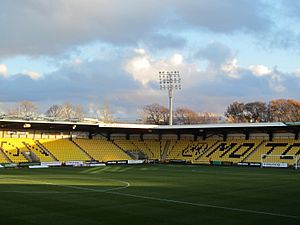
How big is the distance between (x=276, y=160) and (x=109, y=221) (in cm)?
4673

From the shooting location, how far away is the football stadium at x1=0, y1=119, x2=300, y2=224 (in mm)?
17470

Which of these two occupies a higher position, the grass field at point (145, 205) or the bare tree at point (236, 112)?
the bare tree at point (236, 112)

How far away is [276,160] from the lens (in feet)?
190

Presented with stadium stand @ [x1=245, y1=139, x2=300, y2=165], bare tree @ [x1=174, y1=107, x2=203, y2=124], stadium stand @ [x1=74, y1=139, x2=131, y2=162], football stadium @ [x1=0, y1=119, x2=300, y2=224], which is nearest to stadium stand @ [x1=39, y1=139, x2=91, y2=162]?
football stadium @ [x1=0, y1=119, x2=300, y2=224]

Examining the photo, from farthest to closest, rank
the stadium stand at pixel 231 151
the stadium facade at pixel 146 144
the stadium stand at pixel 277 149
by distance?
1. the stadium stand at pixel 231 151
2. the stadium stand at pixel 277 149
3. the stadium facade at pixel 146 144

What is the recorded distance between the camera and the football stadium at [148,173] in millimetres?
17470

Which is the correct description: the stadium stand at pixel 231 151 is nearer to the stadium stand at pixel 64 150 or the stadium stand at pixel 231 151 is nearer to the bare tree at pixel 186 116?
A: the stadium stand at pixel 64 150

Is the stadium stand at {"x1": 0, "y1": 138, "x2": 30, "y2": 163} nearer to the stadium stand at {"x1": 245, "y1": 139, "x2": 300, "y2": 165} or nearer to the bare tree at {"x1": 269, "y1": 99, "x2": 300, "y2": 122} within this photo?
the stadium stand at {"x1": 245, "y1": 139, "x2": 300, "y2": 165}

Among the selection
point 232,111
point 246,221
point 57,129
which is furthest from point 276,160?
point 232,111

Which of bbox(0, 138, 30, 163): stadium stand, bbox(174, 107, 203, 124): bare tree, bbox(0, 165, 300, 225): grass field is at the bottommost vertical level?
bbox(0, 165, 300, 225): grass field

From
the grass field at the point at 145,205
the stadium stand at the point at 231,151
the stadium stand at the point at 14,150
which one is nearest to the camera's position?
the grass field at the point at 145,205

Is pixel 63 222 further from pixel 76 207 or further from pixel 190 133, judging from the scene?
pixel 190 133

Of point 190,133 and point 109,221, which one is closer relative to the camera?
point 109,221

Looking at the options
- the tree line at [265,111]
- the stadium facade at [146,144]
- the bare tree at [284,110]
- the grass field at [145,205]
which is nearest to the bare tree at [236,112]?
the tree line at [265,111]
